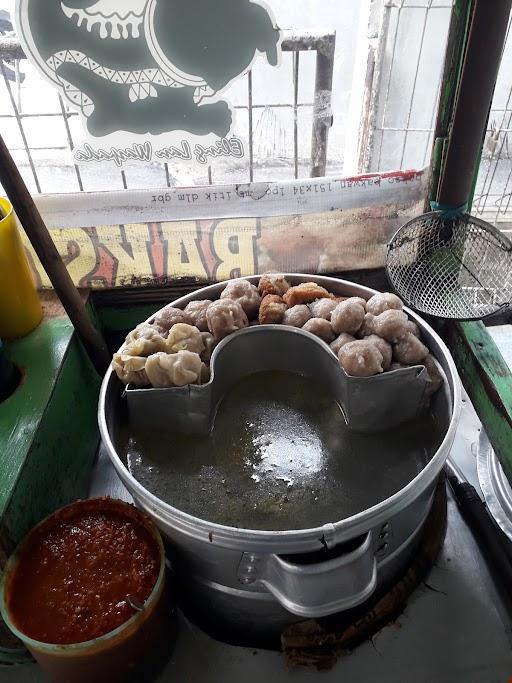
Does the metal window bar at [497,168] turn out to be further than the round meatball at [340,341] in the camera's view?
Yes

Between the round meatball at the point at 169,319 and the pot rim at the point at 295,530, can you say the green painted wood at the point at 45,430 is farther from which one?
the round meatball at the point at 169,319

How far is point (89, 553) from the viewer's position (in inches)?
63.8

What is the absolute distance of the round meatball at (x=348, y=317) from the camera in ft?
5.95

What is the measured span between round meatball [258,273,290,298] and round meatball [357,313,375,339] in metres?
0.37

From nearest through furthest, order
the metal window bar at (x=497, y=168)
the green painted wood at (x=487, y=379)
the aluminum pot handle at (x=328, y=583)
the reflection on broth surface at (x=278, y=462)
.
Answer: the aluminum pot handle at (x=328, y=583) < the reflection on broth surface at (x=278, y=462) < the green painted wood at (x=487, y=379) < the metal window bar at (x=497, y=168)

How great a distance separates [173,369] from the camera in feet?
5.51

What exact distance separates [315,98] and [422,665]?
2.11m

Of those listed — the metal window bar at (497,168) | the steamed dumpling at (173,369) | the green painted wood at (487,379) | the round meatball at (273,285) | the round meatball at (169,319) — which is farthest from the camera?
the metal window bar at (497,168)

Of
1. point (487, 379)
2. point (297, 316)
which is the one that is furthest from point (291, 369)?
point (487, 379)

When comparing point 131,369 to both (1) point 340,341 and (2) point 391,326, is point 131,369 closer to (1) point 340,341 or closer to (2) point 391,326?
(1) point 340,341

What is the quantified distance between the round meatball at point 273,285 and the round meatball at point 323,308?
6.3 inches

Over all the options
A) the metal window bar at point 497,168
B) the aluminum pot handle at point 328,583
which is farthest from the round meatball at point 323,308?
the metal window bar at point 497,168

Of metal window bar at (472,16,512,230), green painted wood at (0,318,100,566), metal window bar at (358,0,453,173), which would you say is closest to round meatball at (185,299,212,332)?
green painted wood at (0,318,100,566)

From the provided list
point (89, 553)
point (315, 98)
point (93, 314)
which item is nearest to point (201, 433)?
point (89, 553)
